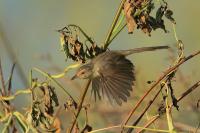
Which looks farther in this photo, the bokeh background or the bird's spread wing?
the bokeh background

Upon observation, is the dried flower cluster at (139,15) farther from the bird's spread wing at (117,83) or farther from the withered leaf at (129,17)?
the bird's spread wing at (117,83)

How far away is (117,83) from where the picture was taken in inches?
88.1

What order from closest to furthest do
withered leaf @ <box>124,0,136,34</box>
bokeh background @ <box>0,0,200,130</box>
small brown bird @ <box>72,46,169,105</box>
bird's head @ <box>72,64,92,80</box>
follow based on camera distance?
withered leaf @ <box>124,0,136,34</box> → small brown bird @ <box>72,46,169,105</box> → bird's head @ <box>72,64,92,80</box> → bokeh background @ <box>0,0,200,130</box>

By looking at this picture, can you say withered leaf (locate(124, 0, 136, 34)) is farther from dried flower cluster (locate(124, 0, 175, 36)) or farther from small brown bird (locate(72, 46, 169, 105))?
small brown bird (locate(72, 46, 169, 105))

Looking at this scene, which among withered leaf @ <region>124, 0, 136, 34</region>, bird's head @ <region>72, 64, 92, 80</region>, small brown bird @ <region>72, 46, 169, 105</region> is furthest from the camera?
bird's head @ <region>72, 64, 92, 80</region>

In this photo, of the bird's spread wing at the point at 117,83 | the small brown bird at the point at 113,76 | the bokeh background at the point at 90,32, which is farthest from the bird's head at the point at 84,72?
the bokeh background at the point at 90,32

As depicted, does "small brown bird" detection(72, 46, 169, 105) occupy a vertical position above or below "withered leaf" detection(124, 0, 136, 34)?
below

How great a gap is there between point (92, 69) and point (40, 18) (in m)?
6.20

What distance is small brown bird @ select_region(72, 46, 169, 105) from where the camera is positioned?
2186mm

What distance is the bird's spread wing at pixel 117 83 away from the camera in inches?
86.2

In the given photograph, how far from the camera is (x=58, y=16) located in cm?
868

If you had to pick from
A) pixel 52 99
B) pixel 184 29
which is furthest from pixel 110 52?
pixel 184 29

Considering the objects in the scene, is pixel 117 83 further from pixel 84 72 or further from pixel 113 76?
pixel 84 72

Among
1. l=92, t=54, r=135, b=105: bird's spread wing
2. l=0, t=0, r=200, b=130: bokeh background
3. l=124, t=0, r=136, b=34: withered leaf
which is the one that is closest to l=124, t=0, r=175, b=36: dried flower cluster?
l=124, t=0, r=136, b=34: withered leaf
